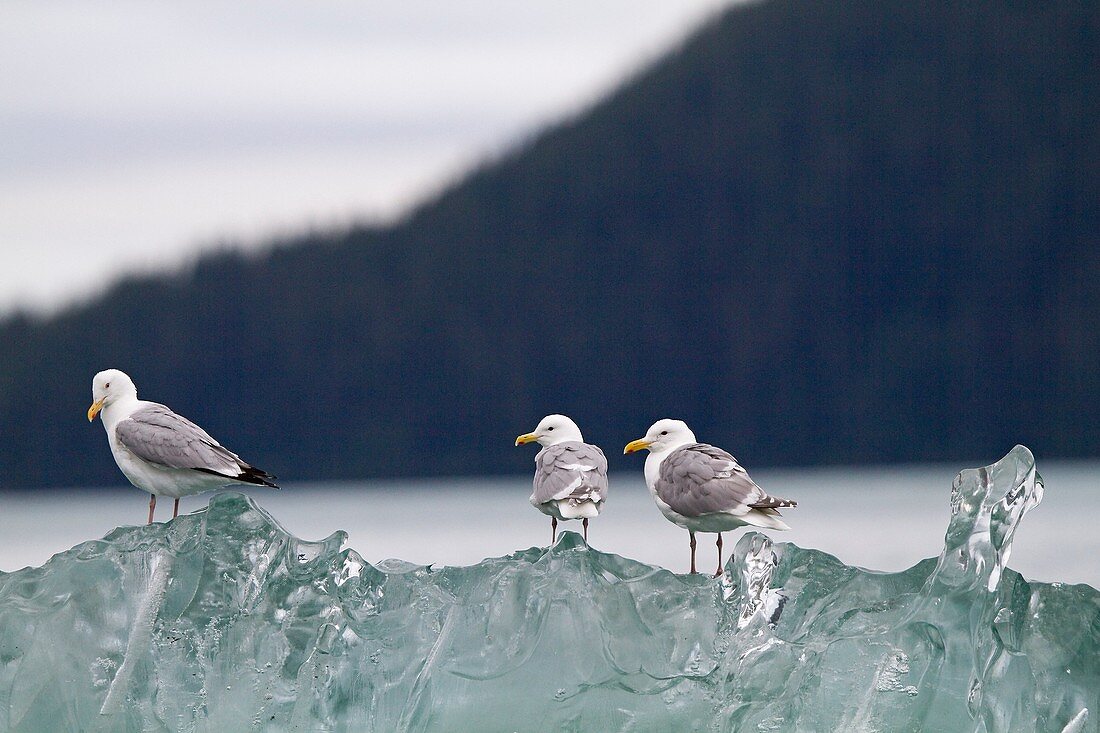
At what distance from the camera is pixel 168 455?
6.30 m

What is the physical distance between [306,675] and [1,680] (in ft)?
4.79

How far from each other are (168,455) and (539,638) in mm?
1897

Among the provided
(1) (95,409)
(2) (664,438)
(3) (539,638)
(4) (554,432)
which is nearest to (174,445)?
(1) (95,409)

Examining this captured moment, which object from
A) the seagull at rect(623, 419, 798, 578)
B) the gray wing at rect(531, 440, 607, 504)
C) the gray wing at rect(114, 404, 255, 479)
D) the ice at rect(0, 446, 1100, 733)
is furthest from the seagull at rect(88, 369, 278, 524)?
the seagull at rect(623, 419, 798, 578)

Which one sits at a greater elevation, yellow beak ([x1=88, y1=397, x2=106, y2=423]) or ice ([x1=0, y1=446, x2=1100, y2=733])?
yellow beak ([x1=88, y1=397, x2=106, y2=423])

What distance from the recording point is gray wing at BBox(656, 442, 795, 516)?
610 centimetres

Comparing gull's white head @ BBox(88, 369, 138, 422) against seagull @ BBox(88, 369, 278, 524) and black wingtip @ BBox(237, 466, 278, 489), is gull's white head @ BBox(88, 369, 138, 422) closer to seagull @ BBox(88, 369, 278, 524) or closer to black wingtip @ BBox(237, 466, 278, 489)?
seagull @ BBox(88, 369, 278, 524)

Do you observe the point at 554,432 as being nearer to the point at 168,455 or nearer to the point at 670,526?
the point at 168,455

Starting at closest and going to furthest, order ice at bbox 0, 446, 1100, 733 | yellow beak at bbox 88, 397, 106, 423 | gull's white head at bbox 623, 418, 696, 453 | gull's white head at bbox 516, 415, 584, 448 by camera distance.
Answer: ice at bbox 0, 446, 1100, 733
yellow beak at bbox 88, 397, 106, 423
gull's white head at bbox 623, 418, 696, 453
gull's white head at bbox 516, 415, 584, 448

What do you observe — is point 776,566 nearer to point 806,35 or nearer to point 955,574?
point 955,574

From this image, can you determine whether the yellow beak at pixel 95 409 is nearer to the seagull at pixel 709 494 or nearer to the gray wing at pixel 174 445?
the gray wing at pixel 174 445

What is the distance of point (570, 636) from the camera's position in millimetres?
5734

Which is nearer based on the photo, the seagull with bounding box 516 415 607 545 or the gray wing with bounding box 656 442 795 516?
the gray wing with bounding box 656 442 795 516

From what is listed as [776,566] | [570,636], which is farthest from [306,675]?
[776,566]
